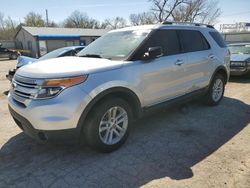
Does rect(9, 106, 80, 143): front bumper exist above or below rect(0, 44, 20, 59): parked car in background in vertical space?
above

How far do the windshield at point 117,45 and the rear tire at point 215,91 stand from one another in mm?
2425

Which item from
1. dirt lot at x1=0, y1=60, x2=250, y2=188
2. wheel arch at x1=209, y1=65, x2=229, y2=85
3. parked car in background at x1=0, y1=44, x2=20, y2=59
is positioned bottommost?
parked car in background at x1=0, y1=44, x2=20, y2=59

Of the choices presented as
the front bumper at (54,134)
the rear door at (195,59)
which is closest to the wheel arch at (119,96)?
the front bumper at (54,134)

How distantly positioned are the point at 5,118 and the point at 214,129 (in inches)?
171

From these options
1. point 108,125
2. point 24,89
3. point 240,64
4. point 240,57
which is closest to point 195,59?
point 108,125

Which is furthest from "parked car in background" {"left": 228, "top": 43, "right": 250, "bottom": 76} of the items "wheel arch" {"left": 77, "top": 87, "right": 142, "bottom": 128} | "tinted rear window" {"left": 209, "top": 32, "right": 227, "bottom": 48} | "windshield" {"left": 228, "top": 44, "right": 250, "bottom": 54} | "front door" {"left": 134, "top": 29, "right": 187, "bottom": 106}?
"wheel arch" {"left": 77, "top": 87, "right": 142, "bottom": 128}

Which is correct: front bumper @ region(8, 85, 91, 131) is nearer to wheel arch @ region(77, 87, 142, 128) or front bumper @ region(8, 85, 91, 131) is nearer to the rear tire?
wheel arch @ region(77, 87, 142, 128)

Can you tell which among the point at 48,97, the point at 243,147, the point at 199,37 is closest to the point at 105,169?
the point at 48,97

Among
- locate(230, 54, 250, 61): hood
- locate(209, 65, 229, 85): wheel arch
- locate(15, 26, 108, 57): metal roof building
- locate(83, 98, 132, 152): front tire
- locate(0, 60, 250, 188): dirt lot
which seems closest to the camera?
locate(0, 60, 250, 188): dirt lot

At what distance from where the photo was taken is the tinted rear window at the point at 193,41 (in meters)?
4.55

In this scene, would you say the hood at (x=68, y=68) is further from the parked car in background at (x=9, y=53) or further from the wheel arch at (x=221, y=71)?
the parked car in background at (x=9, y=53)

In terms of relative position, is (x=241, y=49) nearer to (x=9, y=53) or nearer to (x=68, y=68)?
(x=68, y=68)

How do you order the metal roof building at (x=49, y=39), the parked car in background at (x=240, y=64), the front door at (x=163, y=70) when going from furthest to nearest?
the metal roof building at (x=49, y=39), the parked car in background at (x=240, y=64), the front door at (x=163, y=70)

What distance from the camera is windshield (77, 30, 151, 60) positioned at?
3664 mm
